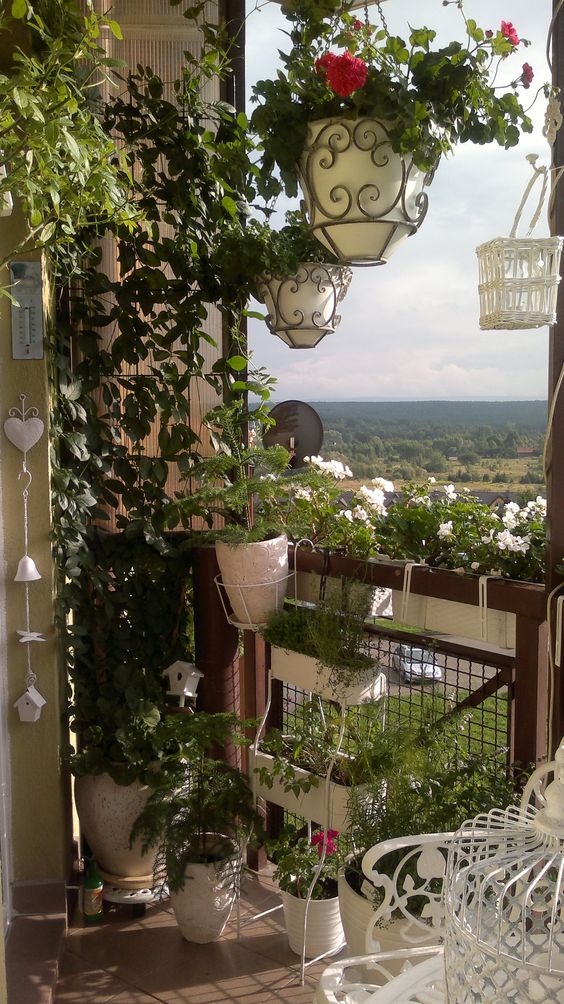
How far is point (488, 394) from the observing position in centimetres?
228

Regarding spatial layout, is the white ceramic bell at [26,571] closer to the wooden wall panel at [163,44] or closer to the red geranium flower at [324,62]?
the wooden wall panel at [163,44]

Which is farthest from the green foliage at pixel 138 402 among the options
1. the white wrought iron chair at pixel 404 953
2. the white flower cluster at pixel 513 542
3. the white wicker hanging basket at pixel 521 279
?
the white wrought iron chair at pixel 404 953

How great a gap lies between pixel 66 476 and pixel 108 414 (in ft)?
0.93

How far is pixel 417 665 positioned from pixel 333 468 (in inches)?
25.0

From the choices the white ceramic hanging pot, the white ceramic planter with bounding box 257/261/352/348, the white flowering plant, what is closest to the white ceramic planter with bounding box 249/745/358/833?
the white ceramic hanging pot

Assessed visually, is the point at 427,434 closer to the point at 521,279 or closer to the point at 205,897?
the point at 521,279

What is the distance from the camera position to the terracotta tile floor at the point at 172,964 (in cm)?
254

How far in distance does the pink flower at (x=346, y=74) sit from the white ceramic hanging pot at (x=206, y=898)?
6.96 feet

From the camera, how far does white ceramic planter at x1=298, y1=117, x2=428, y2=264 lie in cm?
201

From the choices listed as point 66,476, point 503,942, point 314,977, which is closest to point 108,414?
point 66,476

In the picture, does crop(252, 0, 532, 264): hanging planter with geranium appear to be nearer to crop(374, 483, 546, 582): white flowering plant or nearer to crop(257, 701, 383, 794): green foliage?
crop(374, 483, 546, 582): white flowering plant

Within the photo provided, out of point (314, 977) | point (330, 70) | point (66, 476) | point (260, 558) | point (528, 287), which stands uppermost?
point (330, 70)

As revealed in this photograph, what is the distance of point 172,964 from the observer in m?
2.68

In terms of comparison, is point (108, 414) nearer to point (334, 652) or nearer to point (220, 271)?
point (220, 271)
